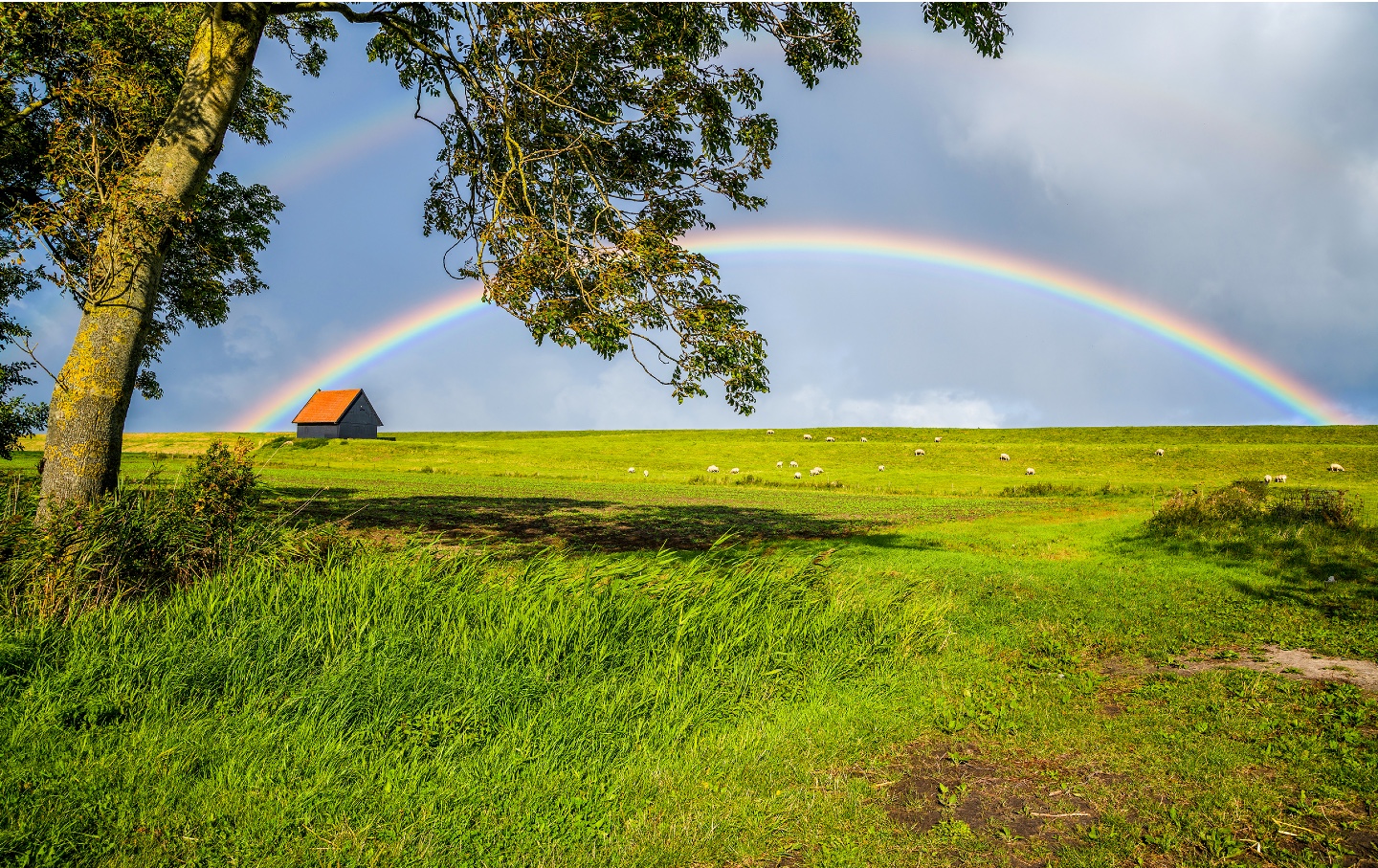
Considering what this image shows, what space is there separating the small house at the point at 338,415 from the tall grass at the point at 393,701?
88066mm

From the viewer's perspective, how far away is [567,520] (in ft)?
68.3

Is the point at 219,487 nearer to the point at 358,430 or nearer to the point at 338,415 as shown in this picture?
the point at 338,415

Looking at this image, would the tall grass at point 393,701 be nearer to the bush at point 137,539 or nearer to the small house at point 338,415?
the bush at point 137,539

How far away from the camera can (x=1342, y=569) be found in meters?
13.9

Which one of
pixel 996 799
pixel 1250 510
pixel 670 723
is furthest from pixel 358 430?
pixel 996 799

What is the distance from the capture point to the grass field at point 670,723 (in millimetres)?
4320

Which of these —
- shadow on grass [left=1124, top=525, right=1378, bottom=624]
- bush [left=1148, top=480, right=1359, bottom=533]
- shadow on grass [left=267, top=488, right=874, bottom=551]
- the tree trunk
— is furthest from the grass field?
bush [left=1148, top=480, right=1359, bottom=533]

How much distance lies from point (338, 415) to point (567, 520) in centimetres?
7706

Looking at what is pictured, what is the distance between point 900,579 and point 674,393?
427 centimetres

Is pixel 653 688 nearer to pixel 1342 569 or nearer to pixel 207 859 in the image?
pixel 207 859

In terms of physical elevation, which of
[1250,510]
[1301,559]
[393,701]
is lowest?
[393,701]

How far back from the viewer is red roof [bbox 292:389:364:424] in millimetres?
88312

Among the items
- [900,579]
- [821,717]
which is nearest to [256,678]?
[821,717]

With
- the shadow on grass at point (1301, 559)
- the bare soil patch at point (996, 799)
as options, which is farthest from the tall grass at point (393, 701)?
the shadow on grass at point (1301, 559)
